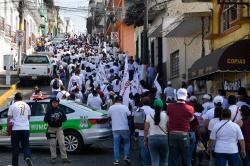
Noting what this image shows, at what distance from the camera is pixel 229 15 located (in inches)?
758

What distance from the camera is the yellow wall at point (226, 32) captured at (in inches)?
657

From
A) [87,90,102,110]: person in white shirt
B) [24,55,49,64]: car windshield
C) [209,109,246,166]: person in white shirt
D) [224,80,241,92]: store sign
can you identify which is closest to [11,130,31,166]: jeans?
[209,109,246,166]: person in white shirt

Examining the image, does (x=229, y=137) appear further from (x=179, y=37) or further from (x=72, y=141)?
(x=179, y=37)

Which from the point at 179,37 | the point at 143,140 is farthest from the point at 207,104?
the point at 179,37

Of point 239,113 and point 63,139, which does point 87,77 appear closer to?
point 63,139

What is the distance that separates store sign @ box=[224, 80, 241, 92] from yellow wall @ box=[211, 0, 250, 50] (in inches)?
50.5

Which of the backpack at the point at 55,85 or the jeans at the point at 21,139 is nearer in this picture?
the jeans at the point at 21,139

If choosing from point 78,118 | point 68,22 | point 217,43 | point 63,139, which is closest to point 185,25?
point 217,43

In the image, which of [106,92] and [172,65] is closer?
[106,92]

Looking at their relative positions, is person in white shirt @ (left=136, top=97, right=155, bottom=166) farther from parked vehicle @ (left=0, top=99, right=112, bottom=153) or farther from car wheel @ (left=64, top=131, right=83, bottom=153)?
car wheel @ (left=64, top=131, right=83, bottom=153)

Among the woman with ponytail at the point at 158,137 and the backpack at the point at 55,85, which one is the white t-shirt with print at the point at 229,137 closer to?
the woman with ponytail at the point at 158,137

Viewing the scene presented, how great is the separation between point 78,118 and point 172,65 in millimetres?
15988

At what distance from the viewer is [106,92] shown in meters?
21.9

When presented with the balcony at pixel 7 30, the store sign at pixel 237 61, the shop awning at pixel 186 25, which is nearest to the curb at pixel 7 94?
the shop awning at pixel 186 25
